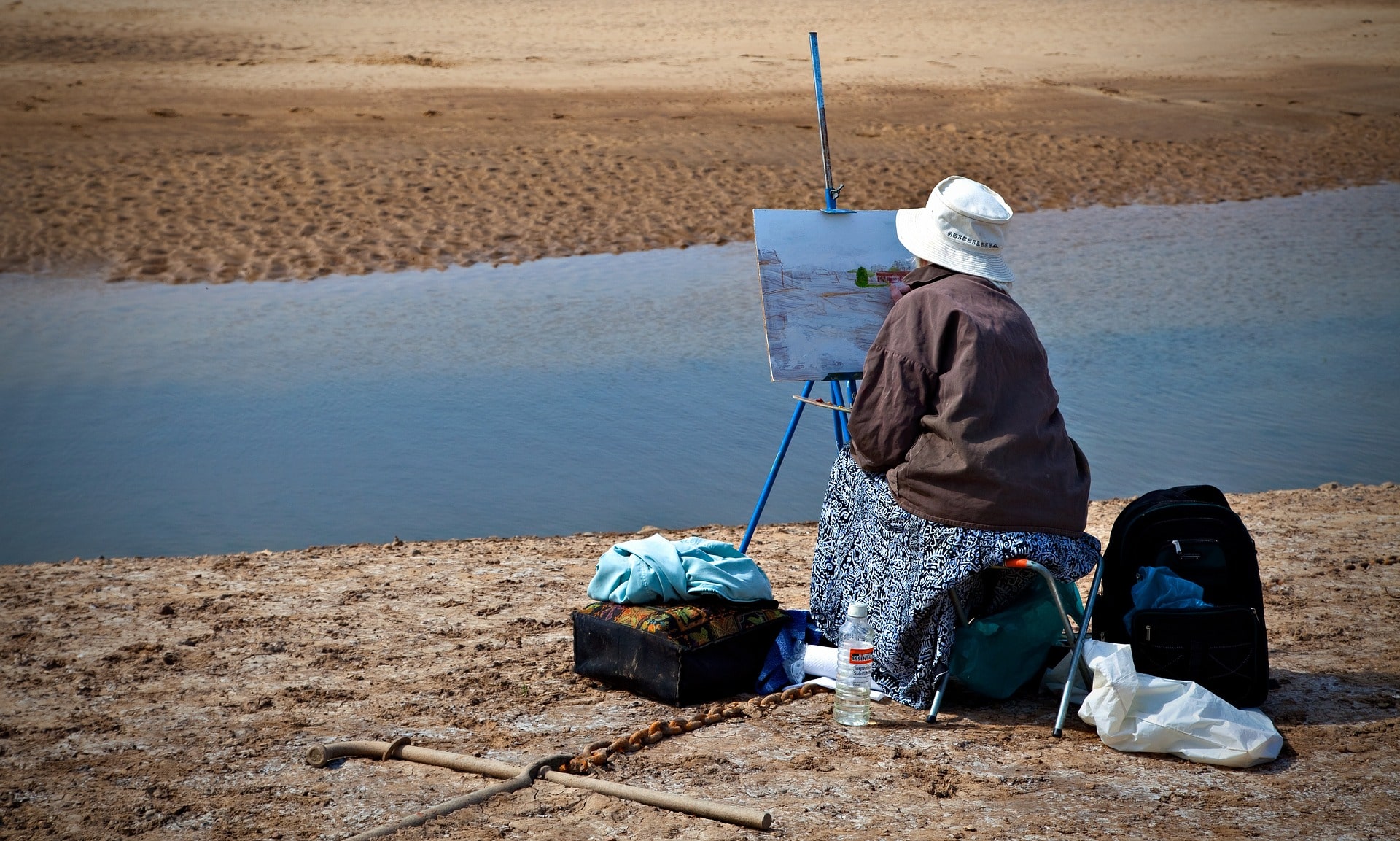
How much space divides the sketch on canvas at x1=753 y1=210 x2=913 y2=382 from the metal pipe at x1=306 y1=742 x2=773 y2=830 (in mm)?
1809

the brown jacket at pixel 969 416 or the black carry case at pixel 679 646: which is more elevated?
the brown jacket at pixel 969 416

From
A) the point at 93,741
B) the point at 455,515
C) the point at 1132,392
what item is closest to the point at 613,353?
the point at 455,515

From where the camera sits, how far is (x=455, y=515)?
22.1 feet

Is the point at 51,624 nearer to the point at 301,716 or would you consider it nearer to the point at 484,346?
the point at 301,716

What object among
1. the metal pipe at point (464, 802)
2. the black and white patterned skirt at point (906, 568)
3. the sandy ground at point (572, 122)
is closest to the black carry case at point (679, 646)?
the black and white patterned skirt at point (906, 568)

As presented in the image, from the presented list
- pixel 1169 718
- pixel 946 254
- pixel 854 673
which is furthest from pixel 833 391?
pixel 1169 718

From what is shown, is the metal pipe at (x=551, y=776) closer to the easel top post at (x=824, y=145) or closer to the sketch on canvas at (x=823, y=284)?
the sketch on canvas at (x=823, y=284)

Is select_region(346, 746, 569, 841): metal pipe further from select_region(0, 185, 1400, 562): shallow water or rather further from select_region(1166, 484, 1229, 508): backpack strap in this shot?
select_region(0, 185, 1400, 562): shallow water

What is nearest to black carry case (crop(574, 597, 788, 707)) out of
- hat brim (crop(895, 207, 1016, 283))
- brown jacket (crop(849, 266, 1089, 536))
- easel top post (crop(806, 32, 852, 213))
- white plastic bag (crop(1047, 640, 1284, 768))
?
brown jacket (crop(849, 266, 1089, 536))

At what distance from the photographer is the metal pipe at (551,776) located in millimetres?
3262

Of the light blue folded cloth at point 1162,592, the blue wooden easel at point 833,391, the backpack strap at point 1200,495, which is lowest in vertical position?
the light blue folded cloth at point 1162,592

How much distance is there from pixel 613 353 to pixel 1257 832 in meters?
6.58

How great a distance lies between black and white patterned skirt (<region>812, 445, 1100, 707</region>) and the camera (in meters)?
3.86

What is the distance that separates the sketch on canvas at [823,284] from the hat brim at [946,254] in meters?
0.78
